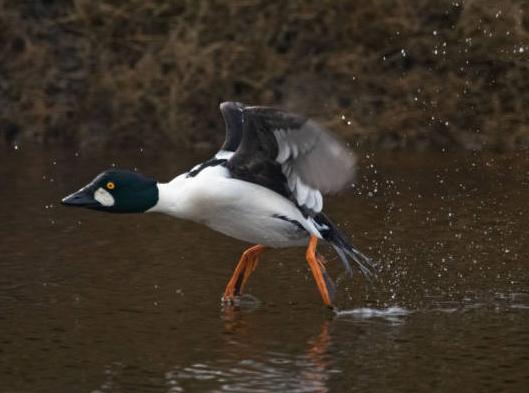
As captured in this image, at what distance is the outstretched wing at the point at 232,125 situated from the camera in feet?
32.7

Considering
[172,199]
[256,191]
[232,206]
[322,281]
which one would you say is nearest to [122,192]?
[172,199]

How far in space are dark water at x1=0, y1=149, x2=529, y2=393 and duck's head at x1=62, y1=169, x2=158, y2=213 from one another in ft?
1.84

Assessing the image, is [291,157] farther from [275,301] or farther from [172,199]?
[275,301]

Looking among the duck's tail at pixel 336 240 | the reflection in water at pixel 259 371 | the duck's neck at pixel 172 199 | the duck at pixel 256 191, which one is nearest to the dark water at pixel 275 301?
the reflection in water at pixel 259 371

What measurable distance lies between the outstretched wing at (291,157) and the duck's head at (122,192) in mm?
490

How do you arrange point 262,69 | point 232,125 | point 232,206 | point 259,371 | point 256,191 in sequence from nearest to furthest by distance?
point 259,371 < point 232,206 < point 256,191 < point 232,125 < point 262,69

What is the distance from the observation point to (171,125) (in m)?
16.7

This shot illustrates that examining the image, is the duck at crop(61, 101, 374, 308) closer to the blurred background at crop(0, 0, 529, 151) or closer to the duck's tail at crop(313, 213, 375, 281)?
the duck's tail at crop(313, 213, 375, 281)

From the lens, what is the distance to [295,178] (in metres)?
9.32

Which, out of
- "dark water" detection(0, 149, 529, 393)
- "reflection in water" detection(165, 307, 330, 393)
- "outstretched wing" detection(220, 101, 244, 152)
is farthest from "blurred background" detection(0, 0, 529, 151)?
"reflection in water" detection(165, 307, 330, 393)

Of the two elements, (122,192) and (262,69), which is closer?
(122,192)

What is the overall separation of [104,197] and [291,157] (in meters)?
1.09

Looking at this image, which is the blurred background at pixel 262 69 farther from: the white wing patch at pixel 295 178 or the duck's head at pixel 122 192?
the duck's head at pixel 122 192

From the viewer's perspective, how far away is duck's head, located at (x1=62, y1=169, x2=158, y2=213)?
9273 mm
